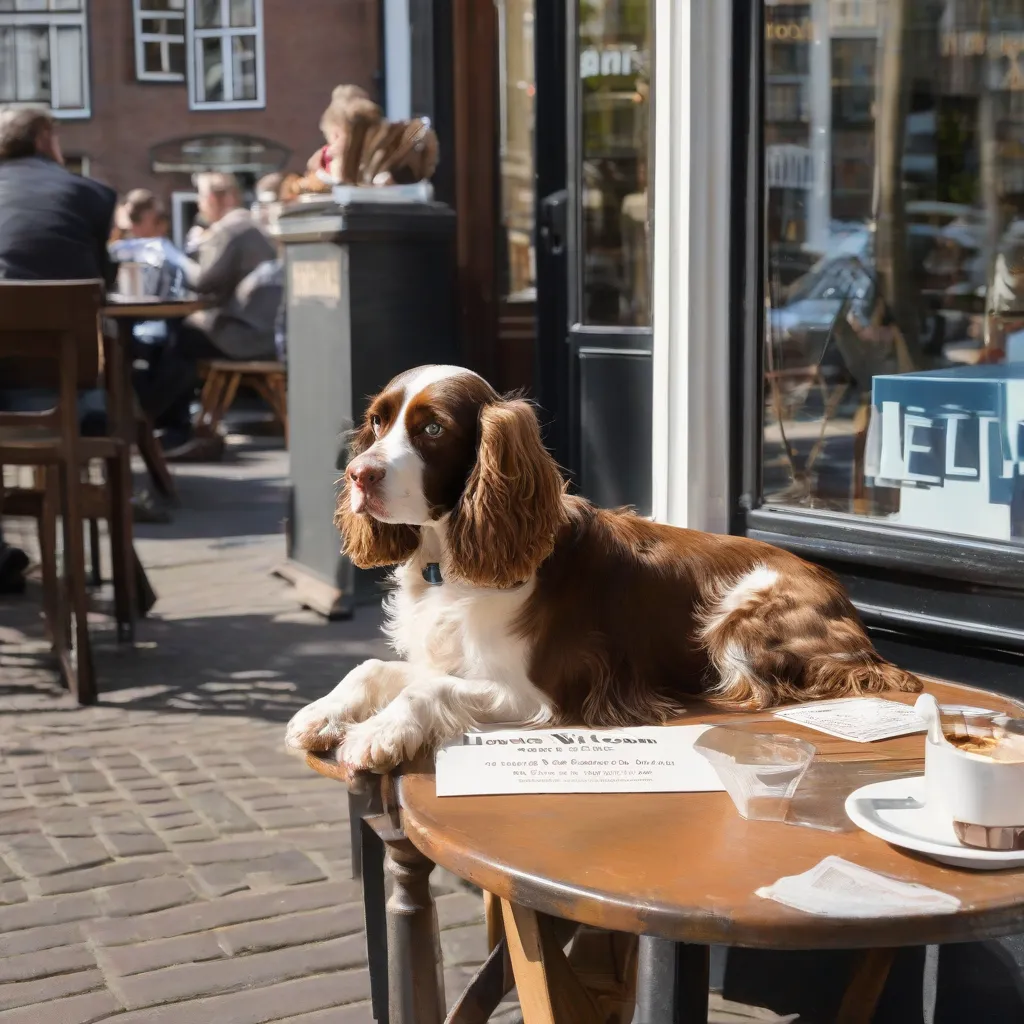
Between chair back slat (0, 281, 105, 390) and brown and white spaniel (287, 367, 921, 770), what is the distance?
2827mm

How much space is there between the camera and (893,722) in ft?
6.49

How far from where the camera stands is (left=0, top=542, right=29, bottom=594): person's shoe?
6488 millimetres

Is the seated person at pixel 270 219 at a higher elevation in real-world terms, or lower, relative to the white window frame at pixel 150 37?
lower

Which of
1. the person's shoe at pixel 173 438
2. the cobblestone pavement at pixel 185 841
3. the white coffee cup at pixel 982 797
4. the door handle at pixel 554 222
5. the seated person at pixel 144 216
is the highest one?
the seated person at pixel 144 216

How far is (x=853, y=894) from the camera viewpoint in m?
1.39

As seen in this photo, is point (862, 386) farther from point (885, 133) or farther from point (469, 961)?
point (469, 961)

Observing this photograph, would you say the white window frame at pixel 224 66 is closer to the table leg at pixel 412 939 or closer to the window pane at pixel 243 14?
the window pane at pixel 243 14

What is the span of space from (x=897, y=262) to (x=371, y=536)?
2339 mm

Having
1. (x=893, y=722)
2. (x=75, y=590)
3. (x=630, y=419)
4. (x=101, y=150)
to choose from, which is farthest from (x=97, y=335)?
(x=101, y=150)

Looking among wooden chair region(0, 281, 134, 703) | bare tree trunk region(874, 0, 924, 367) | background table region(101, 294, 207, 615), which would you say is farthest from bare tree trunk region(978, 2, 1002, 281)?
background table region(101, 294, 207, 615)

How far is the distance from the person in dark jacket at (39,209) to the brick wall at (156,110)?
46.7 ft

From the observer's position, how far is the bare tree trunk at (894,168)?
373 centimetres

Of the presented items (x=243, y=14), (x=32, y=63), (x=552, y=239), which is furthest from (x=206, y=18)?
(x=552, y=239)

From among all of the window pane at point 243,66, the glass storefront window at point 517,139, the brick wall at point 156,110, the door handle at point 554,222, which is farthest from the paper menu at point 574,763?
the window pane at point 243,66
